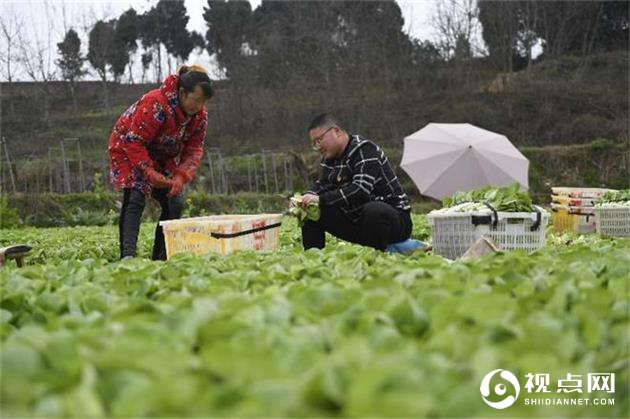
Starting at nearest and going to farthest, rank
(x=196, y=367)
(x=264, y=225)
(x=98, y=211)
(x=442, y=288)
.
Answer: (x=196, y=367), (x=442, y=288), (x=264, y=225), (x=98, y=211)

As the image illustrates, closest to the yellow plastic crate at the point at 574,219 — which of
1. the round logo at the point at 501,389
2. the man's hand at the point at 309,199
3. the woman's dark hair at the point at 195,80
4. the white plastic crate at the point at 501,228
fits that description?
the white plastic crate at the point at 501,228

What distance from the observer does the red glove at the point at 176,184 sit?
5402 mm

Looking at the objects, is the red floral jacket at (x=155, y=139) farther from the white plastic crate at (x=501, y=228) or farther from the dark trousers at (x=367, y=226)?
the white plastic crate at (x=501, y=228)

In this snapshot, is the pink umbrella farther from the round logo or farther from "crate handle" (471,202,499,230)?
the round logo

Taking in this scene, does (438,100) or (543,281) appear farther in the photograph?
(438,100)

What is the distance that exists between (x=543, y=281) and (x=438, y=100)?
92.6 feet

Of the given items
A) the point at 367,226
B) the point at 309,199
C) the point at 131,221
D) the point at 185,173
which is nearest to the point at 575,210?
the point at 367,226

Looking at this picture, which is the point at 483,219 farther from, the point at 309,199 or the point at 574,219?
the point at 574,219

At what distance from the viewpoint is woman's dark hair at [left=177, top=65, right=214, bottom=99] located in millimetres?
5172

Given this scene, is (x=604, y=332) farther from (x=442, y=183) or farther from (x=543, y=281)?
(x=442, y=183)

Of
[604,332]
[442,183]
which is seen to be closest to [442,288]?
[604,332]

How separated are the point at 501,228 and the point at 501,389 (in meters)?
4.28

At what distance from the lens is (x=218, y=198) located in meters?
17.4

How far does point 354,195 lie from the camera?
5.15 m
